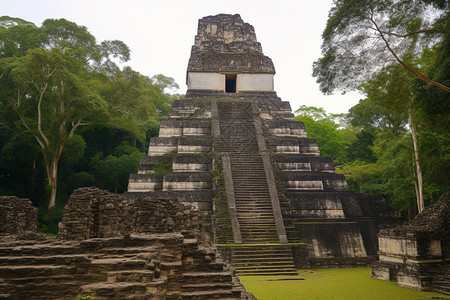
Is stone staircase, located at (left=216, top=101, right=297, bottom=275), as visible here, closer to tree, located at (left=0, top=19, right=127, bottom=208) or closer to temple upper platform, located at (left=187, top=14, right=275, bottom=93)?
temple upper platform, located at (left=187, top=14, right=275, bottom=93)

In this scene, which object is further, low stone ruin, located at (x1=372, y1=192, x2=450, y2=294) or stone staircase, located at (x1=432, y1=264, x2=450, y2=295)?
low stone ruin, located at (x1=372, y1=192, x2=450, y2=294)

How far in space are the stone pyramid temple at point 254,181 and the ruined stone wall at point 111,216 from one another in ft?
14.9

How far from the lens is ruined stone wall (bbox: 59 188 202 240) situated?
8.69 meters

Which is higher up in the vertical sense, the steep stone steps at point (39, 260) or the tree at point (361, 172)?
the tree at point (361, 172)

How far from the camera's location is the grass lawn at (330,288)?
9793mm

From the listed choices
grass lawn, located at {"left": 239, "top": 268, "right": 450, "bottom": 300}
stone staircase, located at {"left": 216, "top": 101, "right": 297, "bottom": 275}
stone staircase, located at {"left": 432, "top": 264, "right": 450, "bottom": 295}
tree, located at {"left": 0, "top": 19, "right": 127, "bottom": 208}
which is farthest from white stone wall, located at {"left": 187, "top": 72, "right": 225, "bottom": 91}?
stone staircase, located at {"left": 432, "top": 264, "right": 450, "bottom": 295}

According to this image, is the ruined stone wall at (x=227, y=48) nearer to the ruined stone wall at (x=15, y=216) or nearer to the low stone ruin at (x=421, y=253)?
the ruined stone wall at (x=15, y=216)

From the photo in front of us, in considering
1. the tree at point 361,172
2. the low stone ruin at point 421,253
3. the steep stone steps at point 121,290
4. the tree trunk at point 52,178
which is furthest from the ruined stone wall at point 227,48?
the steep stone steps at point 121,290

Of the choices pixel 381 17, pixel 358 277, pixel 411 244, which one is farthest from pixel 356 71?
pixel 358 277

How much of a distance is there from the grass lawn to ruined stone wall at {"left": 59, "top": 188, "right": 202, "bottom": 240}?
2.86m

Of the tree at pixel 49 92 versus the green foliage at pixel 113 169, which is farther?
the green foliage at pixel 113 169

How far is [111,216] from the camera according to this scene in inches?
358

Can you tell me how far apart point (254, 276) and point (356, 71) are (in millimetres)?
7085

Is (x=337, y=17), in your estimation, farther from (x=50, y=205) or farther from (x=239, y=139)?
(x=50, y=205)
